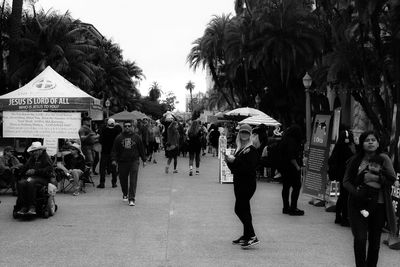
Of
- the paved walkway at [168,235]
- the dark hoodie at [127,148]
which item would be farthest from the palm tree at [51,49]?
the dark hoodie at [127,148]

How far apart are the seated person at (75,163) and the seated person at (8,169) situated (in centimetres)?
109

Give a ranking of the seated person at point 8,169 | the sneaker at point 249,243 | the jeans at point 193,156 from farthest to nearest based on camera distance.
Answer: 1. the jeans at point 193,156
2. the seated person at point 8,169
3. the sneaker at point 249,243

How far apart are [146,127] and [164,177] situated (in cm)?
685

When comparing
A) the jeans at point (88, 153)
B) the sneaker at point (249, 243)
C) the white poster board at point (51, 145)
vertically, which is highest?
the white poster board at point (51, 145)

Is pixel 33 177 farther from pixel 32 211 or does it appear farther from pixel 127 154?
pixel 127 154

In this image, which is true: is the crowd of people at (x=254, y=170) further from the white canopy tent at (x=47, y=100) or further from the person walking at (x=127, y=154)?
the white canopy tent at (x=47, y=100)

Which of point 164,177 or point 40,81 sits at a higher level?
point 40,81

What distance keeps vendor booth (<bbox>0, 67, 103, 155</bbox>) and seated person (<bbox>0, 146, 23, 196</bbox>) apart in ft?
4.09

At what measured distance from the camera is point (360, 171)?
224 inches

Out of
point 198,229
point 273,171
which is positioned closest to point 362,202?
point 198,229

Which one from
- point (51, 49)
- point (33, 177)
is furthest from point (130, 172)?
point (51, 49)

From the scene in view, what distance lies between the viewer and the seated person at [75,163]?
42.2 feet

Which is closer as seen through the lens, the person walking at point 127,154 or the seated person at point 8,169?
the person walking at point 127,154

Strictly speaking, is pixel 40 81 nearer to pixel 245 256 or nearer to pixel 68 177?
pixel 68 177
